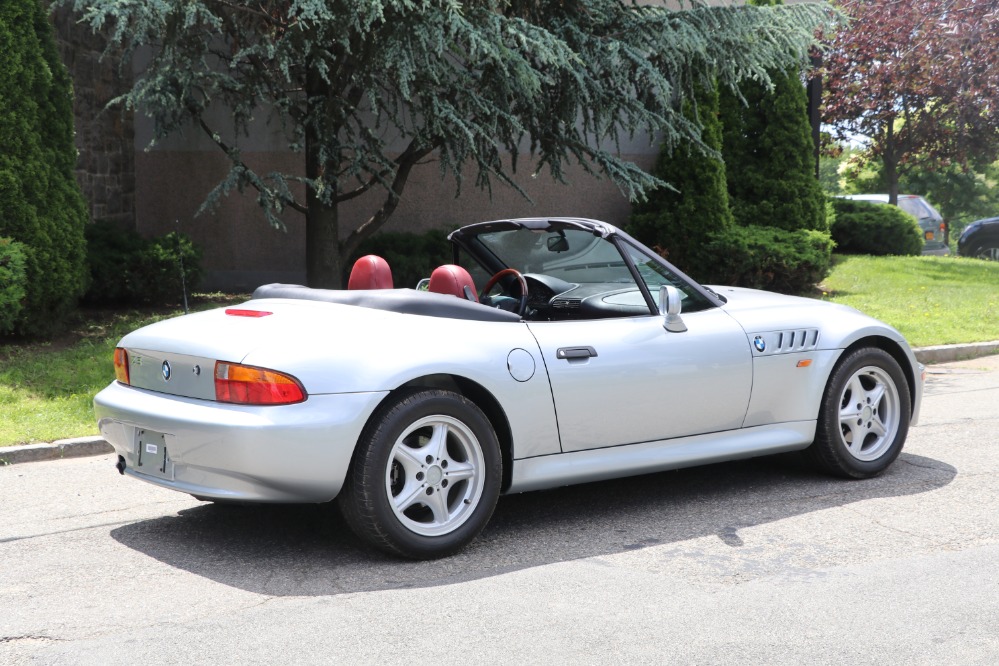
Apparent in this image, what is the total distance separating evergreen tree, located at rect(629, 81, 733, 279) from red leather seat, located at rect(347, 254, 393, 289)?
10186 mm

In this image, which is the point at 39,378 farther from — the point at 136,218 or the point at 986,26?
the point at 986,26

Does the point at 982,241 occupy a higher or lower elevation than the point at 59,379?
higher

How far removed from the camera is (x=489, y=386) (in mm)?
4898

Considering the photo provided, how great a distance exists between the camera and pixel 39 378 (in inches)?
356

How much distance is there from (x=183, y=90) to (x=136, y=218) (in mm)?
4415

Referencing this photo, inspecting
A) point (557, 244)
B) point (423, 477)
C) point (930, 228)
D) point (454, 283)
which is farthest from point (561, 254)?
point (930, 228)

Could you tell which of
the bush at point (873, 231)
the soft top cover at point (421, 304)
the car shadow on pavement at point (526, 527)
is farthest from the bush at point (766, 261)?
the soft top cover at point (421, 304)

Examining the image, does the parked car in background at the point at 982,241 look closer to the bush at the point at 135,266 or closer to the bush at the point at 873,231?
the bush at the point at 873,231

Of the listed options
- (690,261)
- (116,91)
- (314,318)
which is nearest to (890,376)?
(314,318)

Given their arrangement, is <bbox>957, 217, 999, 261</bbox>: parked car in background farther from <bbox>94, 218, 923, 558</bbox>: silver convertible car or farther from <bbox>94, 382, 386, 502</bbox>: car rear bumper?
<bbox>94, 382, 386, 502</bbox>: car rear bumper

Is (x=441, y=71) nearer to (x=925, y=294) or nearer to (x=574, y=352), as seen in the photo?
(x=574, y=352)

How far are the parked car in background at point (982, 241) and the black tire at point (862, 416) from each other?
63.2ft

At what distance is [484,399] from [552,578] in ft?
2.81

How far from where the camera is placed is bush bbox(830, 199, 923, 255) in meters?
20.2
